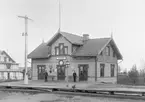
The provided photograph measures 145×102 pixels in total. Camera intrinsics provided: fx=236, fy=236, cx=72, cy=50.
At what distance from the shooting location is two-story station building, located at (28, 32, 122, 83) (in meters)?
30.0

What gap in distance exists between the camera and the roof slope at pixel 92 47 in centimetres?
2973

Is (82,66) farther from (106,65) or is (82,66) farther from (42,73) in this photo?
(42,73)

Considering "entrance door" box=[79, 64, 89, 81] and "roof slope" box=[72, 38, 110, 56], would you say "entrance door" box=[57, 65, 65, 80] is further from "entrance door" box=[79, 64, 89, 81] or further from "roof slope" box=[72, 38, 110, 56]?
"roof slope" box=[72, 38, 110, 56]

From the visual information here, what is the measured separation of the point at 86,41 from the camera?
3369cm

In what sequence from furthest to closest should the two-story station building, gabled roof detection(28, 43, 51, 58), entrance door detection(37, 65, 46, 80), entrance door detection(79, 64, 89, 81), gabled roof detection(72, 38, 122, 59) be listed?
entrance door detection(37, 65, 46, 80) → gabled roof detection(28, 43, 51, 58) → entrance door detection(79, 64, 89, 81) → the two-story station building → gabled roof detection(72, 38, 122, 59)

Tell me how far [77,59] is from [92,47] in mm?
2528

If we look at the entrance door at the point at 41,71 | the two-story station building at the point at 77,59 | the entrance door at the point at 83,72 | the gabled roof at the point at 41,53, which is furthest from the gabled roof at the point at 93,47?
the entrance door at the point at 41,71

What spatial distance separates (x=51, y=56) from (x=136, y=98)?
19.4 m

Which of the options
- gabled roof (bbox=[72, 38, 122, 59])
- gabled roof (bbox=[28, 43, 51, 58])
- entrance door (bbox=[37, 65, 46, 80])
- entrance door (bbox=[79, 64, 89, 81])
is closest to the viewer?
gabled roof (bbox=[72, 38, 122, 59])

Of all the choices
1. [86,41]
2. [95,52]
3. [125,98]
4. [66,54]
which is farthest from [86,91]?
[86,41]

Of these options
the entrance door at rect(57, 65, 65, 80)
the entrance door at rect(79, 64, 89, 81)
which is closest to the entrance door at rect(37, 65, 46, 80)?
the entrance door at rect(57, 65, 65, 80)

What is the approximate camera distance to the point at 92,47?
102 feet

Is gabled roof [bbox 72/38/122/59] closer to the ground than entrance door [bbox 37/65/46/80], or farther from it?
farther from it

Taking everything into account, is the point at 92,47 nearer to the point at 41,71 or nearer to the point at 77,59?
the point at 77,59
